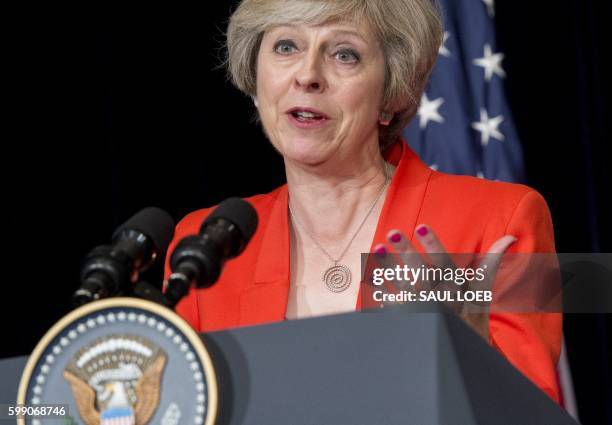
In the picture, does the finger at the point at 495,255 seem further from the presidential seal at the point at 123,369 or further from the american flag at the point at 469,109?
the american flag at the point at 469,109

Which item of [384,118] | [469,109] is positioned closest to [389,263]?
[384,118]

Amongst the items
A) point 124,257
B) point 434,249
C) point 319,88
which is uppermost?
point 319,88

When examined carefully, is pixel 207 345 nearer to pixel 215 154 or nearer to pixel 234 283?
pixel 234 283

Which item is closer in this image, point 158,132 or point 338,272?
point 338,272

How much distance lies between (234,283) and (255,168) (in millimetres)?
1478

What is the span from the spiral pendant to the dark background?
1.32m

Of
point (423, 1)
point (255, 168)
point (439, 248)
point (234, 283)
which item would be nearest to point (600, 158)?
point (255, 168)

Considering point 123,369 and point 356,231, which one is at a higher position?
point 356,231

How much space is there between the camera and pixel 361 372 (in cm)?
115

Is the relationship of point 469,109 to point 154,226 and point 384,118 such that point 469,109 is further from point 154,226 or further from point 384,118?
point 154,226

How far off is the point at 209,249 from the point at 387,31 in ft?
3.91

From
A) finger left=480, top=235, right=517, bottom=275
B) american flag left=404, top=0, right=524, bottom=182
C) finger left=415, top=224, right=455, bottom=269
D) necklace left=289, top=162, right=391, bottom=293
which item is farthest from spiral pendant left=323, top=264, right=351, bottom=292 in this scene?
american flag left=404, top=0, right=524, bottom=182

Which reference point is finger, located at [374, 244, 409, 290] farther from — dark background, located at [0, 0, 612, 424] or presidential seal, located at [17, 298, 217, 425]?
dark background, located at [0, 0, 612, 424]

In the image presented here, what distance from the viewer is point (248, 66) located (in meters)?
2.48
